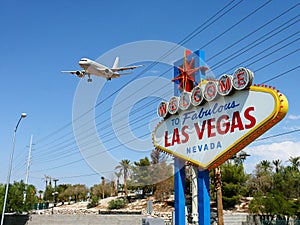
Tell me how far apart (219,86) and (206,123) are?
5.27 ft

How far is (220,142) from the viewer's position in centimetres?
1280

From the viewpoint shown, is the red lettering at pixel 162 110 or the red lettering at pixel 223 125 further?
the red lettering at pixel 162 110

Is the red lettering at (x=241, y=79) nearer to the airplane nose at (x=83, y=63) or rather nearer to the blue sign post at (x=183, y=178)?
the blue sign post at (x=183, y=178)

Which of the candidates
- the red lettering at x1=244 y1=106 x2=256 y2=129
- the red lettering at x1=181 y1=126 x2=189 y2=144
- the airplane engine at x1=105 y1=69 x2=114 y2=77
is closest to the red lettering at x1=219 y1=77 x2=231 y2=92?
the red lettering at x1=244 y1=106 x2=256 y2=129

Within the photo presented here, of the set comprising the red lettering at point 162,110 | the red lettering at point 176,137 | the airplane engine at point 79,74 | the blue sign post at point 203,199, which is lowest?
the blue sign post at point 203,199

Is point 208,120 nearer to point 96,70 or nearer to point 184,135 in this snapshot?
point 184,135

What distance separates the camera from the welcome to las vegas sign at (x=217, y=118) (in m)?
11.4

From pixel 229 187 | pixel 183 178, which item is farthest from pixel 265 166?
pixel 183 178

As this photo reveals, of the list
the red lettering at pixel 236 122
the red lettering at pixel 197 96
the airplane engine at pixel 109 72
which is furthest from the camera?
the airplane engine at pixel 109 72

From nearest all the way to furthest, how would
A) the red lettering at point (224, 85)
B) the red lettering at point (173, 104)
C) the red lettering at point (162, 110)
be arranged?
the red lettering at point (224, 85) < the red lettering at point (173, 104) < the red lettering at point (162, 110)

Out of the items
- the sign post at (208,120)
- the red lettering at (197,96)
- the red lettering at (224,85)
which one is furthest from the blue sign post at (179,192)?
the red lettering at (224,85)

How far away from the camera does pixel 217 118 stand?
13078 mm

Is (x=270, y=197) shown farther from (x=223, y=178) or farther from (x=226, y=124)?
(x=226, y=124)

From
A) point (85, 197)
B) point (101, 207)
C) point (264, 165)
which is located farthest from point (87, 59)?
point (85, 197)
